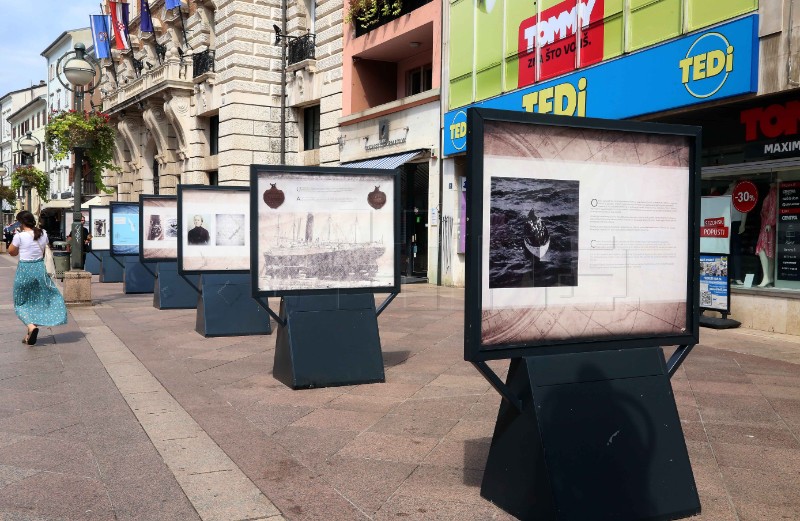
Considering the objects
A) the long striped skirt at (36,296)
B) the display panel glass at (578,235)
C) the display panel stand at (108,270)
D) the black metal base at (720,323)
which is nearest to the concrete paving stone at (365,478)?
the display panel glass at (578,235)

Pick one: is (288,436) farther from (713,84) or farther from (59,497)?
(713,84)

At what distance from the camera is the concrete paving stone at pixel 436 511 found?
12.3 ft

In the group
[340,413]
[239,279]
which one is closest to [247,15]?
[239,279]

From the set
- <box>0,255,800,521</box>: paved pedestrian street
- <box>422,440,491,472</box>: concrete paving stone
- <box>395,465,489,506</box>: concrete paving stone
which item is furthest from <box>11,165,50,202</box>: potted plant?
<box>395,465,489,506</box>: concrete paving stone

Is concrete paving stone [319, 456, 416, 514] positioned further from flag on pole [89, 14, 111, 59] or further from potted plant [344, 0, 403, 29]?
flag on pole [89, 14, 111, 59]

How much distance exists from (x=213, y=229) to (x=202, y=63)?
20.2 m

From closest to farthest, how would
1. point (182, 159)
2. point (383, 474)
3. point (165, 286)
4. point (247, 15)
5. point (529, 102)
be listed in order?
point (383, 474) → point (165, 286) → point (529, 102) → point (247, 15) → point (182, 159)

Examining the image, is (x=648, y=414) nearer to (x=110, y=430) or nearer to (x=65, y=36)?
(x=110, y=430)

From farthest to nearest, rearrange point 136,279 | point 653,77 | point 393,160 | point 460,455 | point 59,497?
point 393,160, point 136,279, point 653,77, point 460,455, point 59,497

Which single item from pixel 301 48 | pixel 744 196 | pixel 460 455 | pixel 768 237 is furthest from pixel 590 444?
pixel 301 48

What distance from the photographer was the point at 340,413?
5871 millimetres

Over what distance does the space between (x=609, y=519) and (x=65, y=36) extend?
69.0 m

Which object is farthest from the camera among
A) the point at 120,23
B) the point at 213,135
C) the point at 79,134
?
the point at 120,23

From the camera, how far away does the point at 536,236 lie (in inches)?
146
